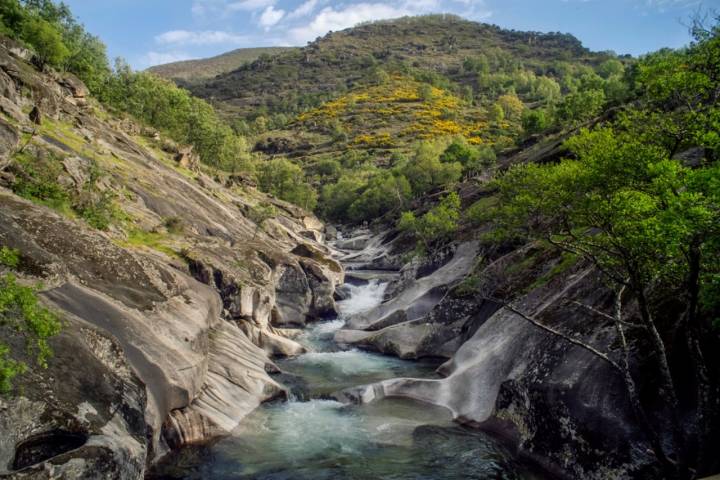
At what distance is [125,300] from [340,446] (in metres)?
12.1

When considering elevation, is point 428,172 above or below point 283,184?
below

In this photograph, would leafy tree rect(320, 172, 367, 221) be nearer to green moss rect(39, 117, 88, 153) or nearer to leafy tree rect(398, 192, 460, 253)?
leafy tree rect(398, 192, 460, 253)

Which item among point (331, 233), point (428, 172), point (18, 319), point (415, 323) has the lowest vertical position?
point (415, 323)

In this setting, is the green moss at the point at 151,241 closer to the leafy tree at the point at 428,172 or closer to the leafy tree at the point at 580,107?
the leafy tree at the point at 580,107

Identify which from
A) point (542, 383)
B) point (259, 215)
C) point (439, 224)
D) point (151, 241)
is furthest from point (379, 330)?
point (259, 215)

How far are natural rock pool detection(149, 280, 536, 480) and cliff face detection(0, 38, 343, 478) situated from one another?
4.16 feet

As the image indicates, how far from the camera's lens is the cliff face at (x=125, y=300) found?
13734 mm

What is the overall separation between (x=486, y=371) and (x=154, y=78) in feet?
314

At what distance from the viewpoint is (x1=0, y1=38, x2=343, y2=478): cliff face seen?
541 inches

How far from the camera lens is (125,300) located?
22.7 meters

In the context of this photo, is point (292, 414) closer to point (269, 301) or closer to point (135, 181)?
point (269, 301)

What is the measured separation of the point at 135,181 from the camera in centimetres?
4622

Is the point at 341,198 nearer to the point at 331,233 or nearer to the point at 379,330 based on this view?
the point at 331,233

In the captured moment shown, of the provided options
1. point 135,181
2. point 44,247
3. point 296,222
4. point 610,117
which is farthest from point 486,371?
point 296,222
